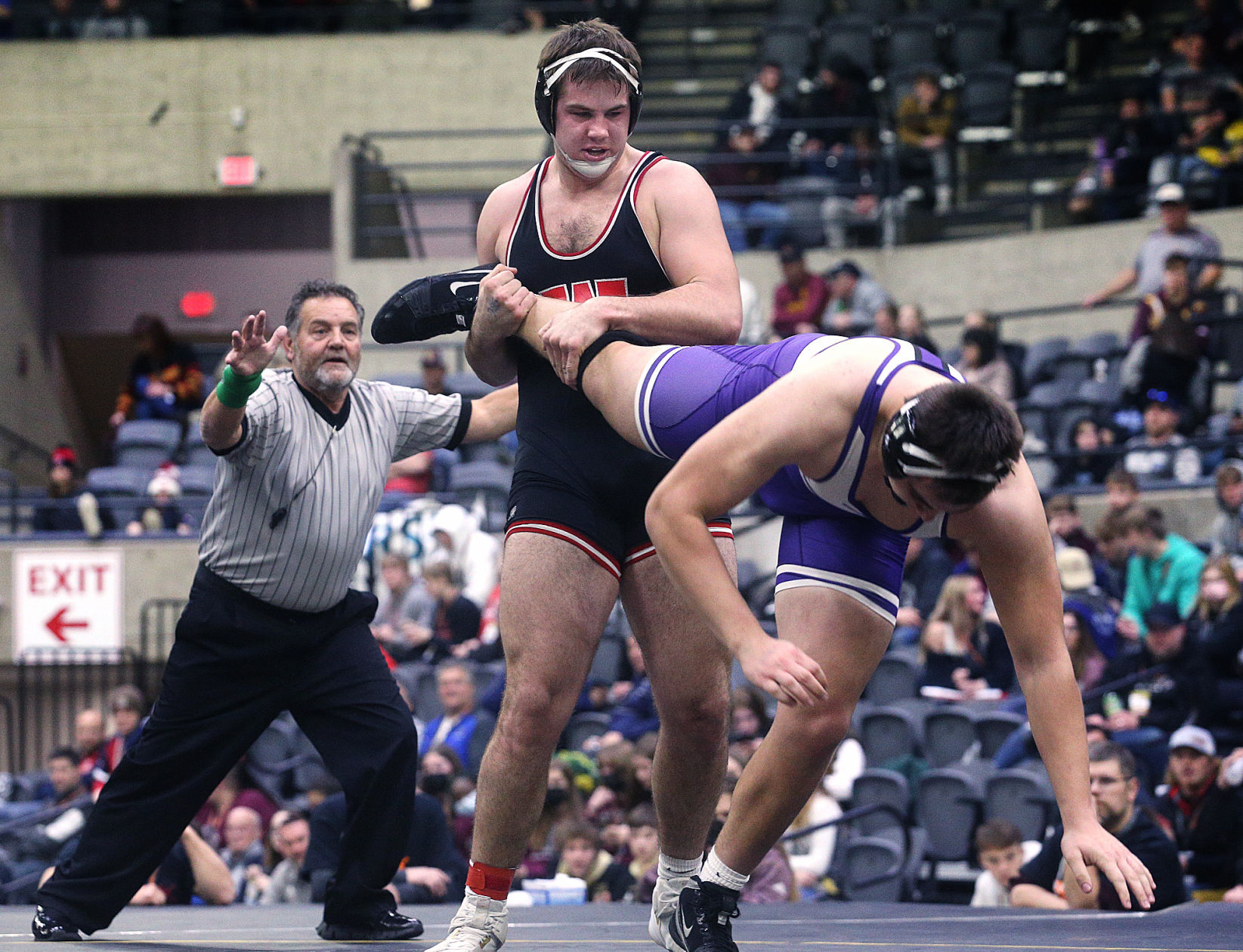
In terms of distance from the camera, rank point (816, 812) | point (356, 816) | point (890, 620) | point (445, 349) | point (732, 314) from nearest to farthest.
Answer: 1. point (890, 620)
2. point (732, 314)
3. point (356, 816)
4. point (816, 812)
5. point (445, 349)

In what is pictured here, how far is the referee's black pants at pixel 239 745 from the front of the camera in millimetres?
4234

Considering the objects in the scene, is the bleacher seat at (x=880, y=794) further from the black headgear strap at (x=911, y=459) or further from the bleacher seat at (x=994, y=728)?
the black headgear strap at (x=911, y=459)

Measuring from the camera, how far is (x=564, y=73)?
367 centimetres

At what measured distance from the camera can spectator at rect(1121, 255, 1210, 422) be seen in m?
10.1

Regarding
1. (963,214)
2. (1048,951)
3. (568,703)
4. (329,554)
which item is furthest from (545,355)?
(963,214)

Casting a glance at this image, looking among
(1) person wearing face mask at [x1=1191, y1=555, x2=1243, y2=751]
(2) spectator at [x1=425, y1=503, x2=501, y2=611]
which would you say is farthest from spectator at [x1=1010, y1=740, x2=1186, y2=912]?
(2) spectator at [x1=425, y1=503, x2=501, y2=611]

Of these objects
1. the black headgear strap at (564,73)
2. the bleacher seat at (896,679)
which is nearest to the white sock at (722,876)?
the black headgear strap at (564,73)

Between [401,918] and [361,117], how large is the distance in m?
12.6

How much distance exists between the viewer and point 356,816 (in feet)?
14.1

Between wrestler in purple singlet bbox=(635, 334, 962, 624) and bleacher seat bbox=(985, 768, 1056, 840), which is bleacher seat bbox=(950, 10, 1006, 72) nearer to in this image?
bleacher seat bbox=(985, 768, 1056, 840)

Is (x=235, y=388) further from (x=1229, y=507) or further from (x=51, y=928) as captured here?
(x=1229, y=507)

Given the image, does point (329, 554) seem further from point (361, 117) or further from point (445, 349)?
point (361, 117)

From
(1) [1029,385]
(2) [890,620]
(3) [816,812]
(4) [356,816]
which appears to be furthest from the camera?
(1) [1029,385]

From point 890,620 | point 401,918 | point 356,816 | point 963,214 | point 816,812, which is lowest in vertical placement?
point 816,812
